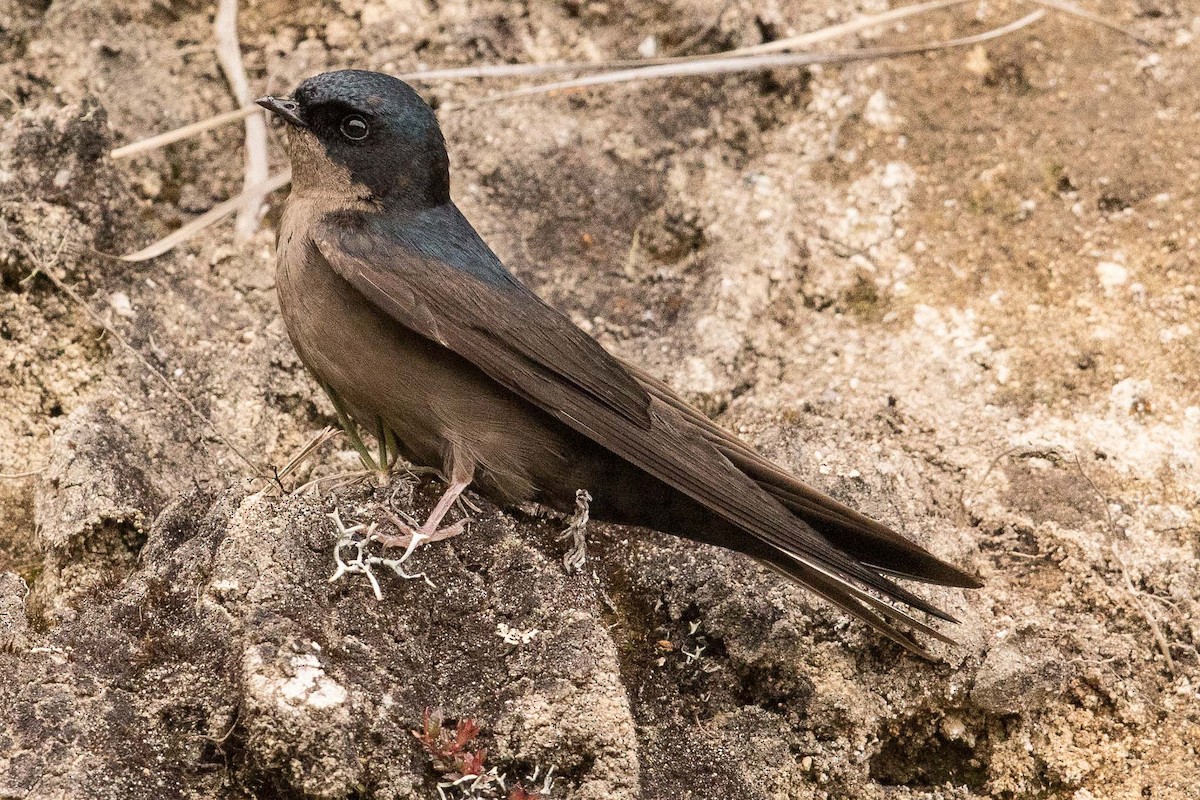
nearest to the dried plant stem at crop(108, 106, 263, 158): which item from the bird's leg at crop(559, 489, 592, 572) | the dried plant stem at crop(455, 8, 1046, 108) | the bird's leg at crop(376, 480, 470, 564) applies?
the dried plant stem at crop(455, 8, 1046, 108)

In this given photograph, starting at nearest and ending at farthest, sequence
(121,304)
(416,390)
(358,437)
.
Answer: (416,390) → (358,437) → (121,304)

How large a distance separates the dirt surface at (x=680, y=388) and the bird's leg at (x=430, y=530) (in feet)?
0.18

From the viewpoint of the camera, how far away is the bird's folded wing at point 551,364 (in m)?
3.41

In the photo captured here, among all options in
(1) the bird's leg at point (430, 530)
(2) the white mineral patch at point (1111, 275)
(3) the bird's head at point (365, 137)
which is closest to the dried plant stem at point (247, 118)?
(3) the bird's head at point (365, 137)

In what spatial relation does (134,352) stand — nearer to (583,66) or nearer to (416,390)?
(416,390)

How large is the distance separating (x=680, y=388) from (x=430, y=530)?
115 cm

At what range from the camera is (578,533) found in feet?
11.8

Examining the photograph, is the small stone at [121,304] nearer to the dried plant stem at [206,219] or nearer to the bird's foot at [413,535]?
the dried plant stem at [206,219]

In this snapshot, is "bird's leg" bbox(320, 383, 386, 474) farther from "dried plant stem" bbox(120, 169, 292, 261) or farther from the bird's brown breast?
"dried plant stem" bbox(120, 169, 292, 261)

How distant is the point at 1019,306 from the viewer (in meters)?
4.36

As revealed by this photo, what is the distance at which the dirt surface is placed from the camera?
2994 millimetres

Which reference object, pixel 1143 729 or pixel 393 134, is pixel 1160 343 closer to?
pixel 1143 729

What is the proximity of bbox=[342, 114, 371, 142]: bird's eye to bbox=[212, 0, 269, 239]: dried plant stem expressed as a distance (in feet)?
2.46

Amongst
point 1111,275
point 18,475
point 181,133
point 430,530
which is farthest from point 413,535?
point 1111,275
